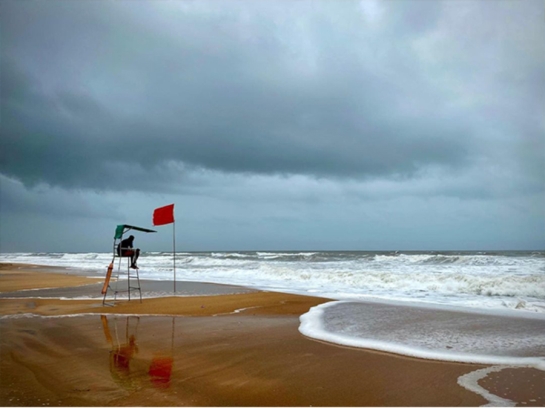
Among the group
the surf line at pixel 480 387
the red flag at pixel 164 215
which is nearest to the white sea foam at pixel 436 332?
the surf line at pixel 480 387

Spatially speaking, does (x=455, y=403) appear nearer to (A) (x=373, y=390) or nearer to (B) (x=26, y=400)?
(A) (x=373, y=390)

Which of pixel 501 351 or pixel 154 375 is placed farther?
pixel 501 351

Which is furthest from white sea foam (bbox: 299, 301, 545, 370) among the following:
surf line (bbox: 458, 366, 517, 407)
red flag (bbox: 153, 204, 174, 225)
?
red flag (bbox: 153, 204, 174, 225)

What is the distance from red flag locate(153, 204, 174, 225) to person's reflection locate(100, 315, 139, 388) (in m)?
4.91

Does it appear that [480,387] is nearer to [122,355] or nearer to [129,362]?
[129,362]

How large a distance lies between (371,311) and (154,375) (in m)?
6.42

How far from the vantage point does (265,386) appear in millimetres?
4223

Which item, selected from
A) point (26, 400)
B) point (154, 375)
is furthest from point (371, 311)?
point (26, 400)

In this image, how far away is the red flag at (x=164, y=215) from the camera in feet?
39.8

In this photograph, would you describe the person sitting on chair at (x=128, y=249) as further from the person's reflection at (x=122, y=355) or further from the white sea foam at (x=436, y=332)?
the white sea foam at (x=436, y=332)

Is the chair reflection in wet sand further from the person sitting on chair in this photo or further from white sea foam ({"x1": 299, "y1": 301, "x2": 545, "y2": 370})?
the person sitting on chair

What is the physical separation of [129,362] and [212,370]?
126cm

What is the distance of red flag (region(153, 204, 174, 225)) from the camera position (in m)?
12.1

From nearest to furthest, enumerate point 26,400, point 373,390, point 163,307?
point 26,400 < point 373,390 < point 163,307
